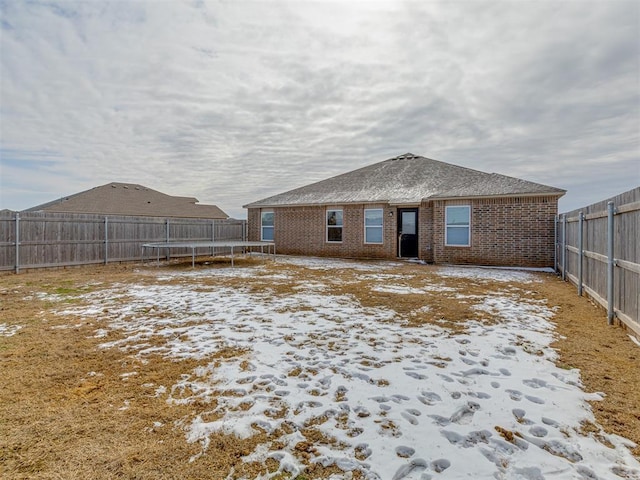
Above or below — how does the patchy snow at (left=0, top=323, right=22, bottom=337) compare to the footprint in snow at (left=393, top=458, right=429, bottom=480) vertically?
above

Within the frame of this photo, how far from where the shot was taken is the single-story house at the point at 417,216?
39.7 ft

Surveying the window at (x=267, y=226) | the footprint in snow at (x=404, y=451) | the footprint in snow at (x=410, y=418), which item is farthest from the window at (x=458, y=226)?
the footprint in snow at (x=404, y=451)

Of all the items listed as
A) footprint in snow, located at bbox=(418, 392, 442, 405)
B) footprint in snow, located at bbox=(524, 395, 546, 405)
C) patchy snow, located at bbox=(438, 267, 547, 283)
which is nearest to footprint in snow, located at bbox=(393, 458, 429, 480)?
footprint in snow, located at bbox=(418, 392, 442, 405)

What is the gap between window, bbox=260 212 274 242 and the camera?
18.2m

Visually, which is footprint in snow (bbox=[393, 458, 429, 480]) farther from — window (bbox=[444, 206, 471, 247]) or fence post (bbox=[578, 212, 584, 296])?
window (bbox=[444, 206, 471, 247])

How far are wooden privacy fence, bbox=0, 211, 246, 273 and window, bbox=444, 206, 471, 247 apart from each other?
1130cm

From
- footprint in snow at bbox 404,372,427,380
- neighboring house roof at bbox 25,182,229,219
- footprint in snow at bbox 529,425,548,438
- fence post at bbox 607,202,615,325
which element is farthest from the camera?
neighboring house roof at bbox 25,182,229,219

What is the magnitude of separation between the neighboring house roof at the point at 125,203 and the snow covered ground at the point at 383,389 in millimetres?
19217

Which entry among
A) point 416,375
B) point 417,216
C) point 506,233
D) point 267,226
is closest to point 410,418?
point 416,375

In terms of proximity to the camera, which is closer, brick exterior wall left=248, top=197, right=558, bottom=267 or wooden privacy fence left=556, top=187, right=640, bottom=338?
wooden privacy fence left=556, top=187, right=640, bottom=338

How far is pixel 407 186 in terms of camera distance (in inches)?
616

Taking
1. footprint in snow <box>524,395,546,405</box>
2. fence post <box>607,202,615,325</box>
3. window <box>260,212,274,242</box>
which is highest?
window <box>260,212,274,242</box>

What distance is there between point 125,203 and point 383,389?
25.3 metres

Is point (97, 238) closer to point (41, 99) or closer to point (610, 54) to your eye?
point (41, 99)
